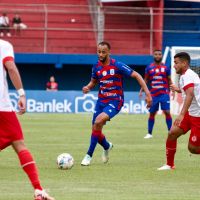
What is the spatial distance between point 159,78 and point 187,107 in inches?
391

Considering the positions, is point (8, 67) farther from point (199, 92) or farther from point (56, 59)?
point (56, 59)

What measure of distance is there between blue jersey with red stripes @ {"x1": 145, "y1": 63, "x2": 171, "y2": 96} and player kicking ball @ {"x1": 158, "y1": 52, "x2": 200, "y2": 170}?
868cm

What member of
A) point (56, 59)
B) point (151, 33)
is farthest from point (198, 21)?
point (56, 59)

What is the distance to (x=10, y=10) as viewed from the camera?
40469 millimetres

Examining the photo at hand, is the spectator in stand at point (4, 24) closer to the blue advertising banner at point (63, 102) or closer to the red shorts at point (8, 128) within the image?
the blue advertising banner at point (63, 102)

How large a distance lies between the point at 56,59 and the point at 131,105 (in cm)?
649

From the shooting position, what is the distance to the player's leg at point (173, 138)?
12.5 metres

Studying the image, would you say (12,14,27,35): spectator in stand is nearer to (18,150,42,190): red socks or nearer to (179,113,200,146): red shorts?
(179,113,200,146): red shorts

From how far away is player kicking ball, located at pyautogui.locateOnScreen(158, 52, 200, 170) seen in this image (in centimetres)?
1175

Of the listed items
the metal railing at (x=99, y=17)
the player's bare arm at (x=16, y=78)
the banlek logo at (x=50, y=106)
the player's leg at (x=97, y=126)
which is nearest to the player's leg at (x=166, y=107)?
the player's leg at (x=97, y=126)

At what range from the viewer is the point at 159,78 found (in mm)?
21578

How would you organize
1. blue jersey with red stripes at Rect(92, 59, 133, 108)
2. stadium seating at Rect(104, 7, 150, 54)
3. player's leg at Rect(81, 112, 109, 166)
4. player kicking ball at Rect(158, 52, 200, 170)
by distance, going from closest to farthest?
player kicking ball at Rect(158, 52, 200, 170) → player's leg at Rect(81, 112, 109, 166) → blue jersey with red stripes at Rect(92, 59, 133, 108) → stadium seating at Rect(104, 7, 150, 54)

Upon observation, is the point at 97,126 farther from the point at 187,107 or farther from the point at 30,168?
the point at 30,168

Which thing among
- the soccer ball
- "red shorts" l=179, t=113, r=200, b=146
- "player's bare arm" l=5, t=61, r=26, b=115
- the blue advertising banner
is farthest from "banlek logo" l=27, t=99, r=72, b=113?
"player's bare arm" l=5, t=61, r=26, b=115
